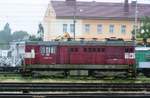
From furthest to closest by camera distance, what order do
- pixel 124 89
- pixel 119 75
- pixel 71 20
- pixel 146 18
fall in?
pixel 71 20
pixel 146 18
pixel 119 75
pixel 124 89

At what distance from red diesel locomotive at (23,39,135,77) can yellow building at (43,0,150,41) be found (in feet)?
126

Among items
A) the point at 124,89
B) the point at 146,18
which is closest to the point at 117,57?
the point at 124,89

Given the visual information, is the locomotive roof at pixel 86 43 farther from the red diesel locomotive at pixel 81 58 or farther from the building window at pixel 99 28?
the building window at pixel 99 28

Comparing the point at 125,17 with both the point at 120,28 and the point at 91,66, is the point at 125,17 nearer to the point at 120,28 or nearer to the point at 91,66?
the point at 120,28

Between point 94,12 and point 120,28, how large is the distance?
5.05 m

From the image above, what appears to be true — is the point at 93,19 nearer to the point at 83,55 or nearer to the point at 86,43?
the point at 83,55

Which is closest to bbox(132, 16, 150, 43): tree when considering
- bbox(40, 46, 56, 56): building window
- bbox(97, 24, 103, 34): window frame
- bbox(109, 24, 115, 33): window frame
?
bbox(109, 24, 115, 33): window frame

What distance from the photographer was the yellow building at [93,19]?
7819 cm

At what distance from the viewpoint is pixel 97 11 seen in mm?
78812

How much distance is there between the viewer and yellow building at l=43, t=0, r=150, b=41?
78.2 meters

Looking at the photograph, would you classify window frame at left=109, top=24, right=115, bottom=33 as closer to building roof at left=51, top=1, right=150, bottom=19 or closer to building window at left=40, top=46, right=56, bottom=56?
building roof at left=51, top=1, right=150, bottom=19

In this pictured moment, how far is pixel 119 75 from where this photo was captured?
38.7 m

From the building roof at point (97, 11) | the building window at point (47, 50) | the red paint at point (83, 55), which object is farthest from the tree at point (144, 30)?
the building window at point (47, 50)

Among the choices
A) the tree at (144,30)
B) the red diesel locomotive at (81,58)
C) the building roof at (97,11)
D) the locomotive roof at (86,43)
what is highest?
the building roof at (97,11)
